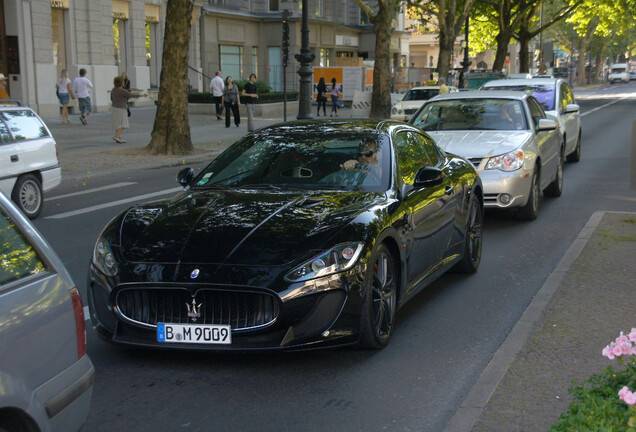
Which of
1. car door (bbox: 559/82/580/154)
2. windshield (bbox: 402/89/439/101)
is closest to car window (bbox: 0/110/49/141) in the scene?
car door (bbox: 559/82/580/154)

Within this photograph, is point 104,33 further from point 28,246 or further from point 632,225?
point 28,246

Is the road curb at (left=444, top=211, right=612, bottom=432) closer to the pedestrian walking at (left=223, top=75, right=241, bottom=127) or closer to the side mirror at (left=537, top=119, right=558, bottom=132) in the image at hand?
the side mirror at (left=537, top=119, right=558, bottom=132)

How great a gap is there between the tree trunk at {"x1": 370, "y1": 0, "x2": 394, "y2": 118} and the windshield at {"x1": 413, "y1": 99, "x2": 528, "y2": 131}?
19.5 metres

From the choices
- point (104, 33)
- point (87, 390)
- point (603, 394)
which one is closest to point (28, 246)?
point (87, 390)

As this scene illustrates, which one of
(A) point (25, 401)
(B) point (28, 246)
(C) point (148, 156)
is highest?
(B) point (28, 246)

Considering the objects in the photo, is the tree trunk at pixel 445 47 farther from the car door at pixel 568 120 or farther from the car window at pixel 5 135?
the car window at pixel 5 135

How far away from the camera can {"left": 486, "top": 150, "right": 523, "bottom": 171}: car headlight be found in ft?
34.5

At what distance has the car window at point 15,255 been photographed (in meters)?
3.29

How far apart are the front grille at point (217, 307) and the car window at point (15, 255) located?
1.63 meters

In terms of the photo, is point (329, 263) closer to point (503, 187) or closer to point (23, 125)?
point (503, 187)

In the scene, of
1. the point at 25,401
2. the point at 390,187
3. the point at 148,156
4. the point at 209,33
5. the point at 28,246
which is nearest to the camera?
the point at 25,401

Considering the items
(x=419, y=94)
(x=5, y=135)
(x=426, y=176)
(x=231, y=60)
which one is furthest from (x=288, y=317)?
(x=231, y=60)

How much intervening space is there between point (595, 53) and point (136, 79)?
322ft

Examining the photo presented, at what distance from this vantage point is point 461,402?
15.9 ft
